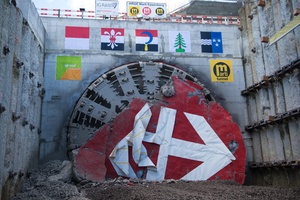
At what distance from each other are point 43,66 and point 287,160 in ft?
23.5

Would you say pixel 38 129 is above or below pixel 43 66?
below

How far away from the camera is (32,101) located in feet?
28.4

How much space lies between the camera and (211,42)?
11547 mm

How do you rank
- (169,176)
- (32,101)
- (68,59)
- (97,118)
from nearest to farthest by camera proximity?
(32,101) → (169,176) → (97,118) → (68,59)

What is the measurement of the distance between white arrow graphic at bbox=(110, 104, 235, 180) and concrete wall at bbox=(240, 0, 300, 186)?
130 centimetres

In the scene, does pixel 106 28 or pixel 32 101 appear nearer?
pixel 32 101

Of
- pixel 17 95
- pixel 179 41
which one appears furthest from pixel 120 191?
pixel 179 41

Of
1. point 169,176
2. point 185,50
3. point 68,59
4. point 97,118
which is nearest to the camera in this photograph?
point 169,176

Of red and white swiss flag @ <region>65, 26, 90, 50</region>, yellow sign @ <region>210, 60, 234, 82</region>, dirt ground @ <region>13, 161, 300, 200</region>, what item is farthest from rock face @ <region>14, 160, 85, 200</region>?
yellow sign @ <region>210, 60, 234, 82</region>

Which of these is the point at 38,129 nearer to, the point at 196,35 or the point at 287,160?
the point at 196,35

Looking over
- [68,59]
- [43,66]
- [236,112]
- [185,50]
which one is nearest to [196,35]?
[185,50]

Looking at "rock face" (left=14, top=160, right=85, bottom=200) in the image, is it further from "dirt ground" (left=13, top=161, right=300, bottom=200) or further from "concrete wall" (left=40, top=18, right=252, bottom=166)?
"concrete wall" (left=40, top=18, right=252, bottom=166)

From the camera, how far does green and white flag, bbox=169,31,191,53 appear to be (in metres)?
11.2

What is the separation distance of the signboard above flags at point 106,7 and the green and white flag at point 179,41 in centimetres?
266
